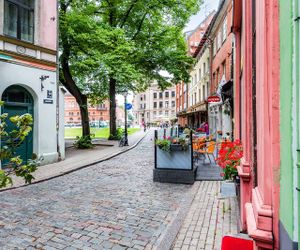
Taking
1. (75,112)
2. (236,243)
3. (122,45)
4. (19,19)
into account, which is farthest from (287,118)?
(75,112)

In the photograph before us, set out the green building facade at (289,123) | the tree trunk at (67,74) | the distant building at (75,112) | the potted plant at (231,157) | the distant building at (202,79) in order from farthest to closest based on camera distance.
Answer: the distant building at (75,112), the distant building at (202,79), the tree trunk at (67,74), the potted plant at (231,157), the green building facade at (289,123)

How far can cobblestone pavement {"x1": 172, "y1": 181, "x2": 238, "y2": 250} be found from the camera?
13.5 feet

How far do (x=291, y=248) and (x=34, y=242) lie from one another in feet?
13.5

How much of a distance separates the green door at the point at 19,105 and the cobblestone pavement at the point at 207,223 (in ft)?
24.3

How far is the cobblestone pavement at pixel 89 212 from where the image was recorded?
14.3 feet

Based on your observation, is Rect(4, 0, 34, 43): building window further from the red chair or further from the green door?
the red chair

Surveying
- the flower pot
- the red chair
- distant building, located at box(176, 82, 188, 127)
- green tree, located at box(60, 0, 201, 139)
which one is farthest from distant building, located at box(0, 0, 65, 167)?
distant building, located at box(176, 82, 188, 127)

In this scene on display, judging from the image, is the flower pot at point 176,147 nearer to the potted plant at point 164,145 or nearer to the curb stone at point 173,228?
the potted plant at point 164,145

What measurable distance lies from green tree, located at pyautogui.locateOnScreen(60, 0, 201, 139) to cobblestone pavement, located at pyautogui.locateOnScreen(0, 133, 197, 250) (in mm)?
9606

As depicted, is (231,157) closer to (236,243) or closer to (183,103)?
(236,243)

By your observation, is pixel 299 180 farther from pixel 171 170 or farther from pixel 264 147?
pixel 171 170

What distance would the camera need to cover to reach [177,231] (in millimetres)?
4590

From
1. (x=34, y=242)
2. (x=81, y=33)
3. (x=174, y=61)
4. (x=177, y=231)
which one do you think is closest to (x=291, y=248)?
(x=177, y=231)

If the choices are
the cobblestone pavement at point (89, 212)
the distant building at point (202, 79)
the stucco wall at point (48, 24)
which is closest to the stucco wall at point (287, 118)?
the cobblestone pavement at point (89, 212)
